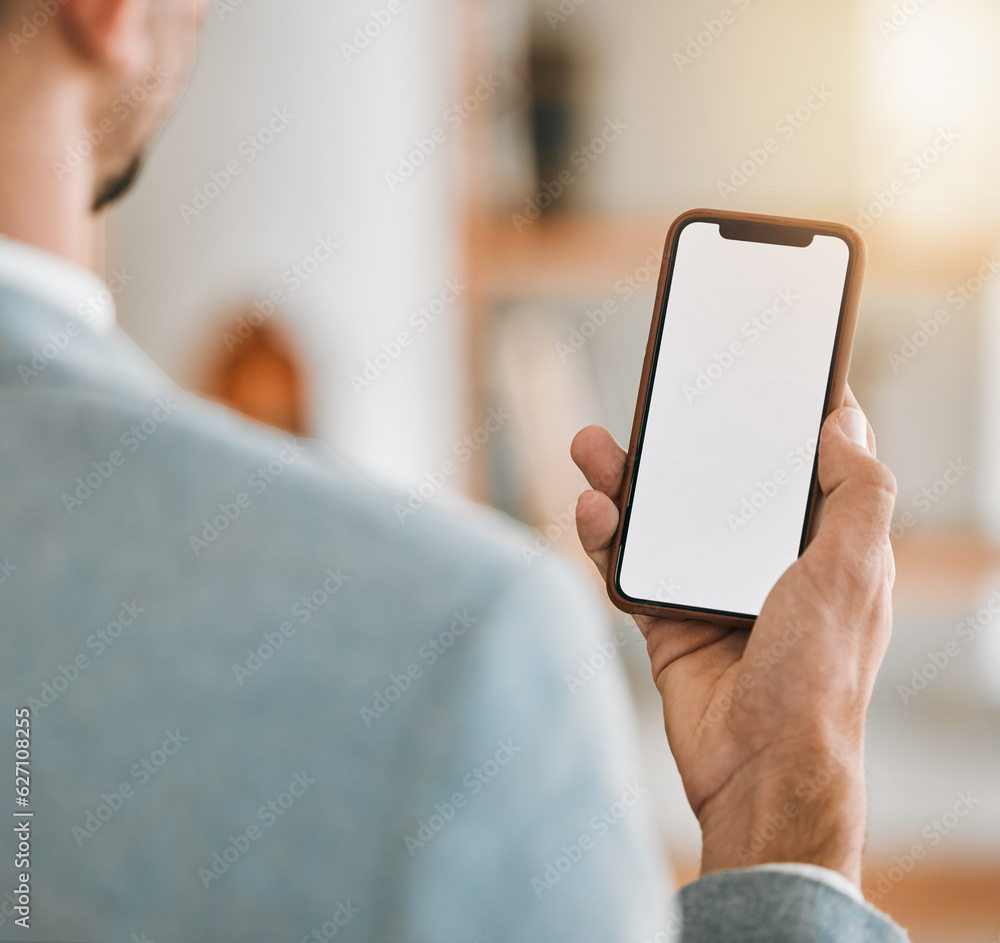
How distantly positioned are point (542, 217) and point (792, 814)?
122cm

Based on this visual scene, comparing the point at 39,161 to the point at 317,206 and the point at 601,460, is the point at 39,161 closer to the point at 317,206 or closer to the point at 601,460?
the point at 601,460

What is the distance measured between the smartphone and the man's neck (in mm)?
277

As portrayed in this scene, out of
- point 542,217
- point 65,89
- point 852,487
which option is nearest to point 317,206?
point 542,217

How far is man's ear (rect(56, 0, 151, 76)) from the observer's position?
41 centimetres

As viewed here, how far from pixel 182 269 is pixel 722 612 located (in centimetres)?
122

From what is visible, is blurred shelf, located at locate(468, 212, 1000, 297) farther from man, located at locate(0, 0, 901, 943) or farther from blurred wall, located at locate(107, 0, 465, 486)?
man, located at locate(0, 0, 901, 943)

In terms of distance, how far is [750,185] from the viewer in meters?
1.56

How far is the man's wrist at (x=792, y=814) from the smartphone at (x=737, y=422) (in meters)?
0.07

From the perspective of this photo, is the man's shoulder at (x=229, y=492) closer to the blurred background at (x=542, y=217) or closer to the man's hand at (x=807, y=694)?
the man's hand at (x=807, y=694)

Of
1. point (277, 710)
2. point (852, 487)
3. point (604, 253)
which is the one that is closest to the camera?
point (277, 710)

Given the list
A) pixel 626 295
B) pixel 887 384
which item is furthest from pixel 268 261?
pixel 887 384

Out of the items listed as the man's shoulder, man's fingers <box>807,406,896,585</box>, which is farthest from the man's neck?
man's fingers <box>807,406,896,585</box>

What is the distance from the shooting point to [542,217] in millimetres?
1494

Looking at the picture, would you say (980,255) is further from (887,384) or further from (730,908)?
(730,908)
